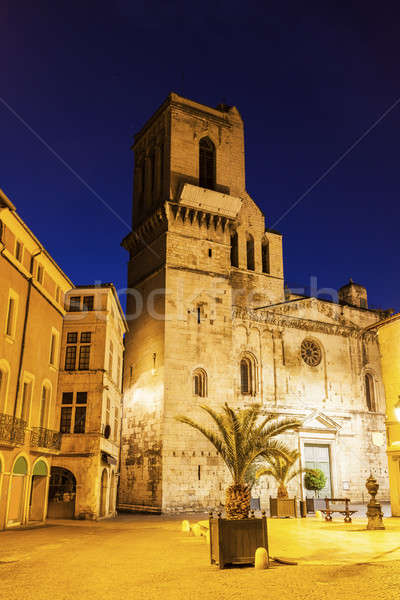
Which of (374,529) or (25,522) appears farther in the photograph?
(25,522)

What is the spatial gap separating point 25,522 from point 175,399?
11.5 metres

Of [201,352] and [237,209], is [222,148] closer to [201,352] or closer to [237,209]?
[237,209]

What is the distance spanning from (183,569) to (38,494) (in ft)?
40.0

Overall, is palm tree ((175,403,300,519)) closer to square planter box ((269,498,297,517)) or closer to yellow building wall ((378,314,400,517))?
square planter box ((269,498,297,517))

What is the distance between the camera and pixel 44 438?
66.3 feet

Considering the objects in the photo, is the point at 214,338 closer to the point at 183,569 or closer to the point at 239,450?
the point at 239,450

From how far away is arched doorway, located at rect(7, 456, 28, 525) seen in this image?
17.8 metres

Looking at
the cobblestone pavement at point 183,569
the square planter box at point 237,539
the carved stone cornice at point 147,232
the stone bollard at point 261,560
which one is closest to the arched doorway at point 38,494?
the cobblestone pavement at point 183,569

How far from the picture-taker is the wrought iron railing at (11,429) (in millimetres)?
16688

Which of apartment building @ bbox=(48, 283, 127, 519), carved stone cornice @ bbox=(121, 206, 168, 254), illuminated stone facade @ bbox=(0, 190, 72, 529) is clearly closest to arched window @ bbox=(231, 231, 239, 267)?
carved stone cornice @ bbox=(121, 206, 168, 254)

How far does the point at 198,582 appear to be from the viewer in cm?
876

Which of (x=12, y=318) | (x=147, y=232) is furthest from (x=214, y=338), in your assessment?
(x=12, y=318)

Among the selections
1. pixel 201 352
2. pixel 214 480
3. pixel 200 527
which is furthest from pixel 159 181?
pixel 200 527

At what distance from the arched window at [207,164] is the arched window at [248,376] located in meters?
11.4
